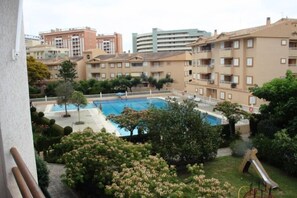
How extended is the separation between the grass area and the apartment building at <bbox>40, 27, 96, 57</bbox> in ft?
266

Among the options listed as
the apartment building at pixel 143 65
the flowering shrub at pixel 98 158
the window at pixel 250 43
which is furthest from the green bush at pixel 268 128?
the apartment building at pixel 143 65

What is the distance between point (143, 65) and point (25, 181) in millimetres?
→ 46569

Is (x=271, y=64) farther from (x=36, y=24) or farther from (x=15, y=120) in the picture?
(x=15, y=120)

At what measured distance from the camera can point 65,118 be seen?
2666 cm

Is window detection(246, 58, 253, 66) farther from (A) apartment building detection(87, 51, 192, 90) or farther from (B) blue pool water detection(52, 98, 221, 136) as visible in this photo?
(A) apartment building detection(87, 51, 192, 90)

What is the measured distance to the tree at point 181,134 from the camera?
12.9 metres

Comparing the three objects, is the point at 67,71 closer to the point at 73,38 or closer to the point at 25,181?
the point at 25,181

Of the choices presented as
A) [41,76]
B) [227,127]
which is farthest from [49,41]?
[227,127]

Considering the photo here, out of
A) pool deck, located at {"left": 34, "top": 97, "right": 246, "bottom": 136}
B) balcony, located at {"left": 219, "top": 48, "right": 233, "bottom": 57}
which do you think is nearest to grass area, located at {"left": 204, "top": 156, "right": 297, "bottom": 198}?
pool deck, located at {"left": 34, "top": 97, "right": 246, "bottom": 136}

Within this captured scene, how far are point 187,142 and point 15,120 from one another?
421 inches

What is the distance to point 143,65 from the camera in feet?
159

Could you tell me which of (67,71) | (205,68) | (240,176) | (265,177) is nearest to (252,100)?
(205,68)

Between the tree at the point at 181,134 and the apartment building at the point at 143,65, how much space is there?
32.7 metres

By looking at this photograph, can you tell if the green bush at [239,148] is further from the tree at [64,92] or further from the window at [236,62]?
the window at [236,62]
